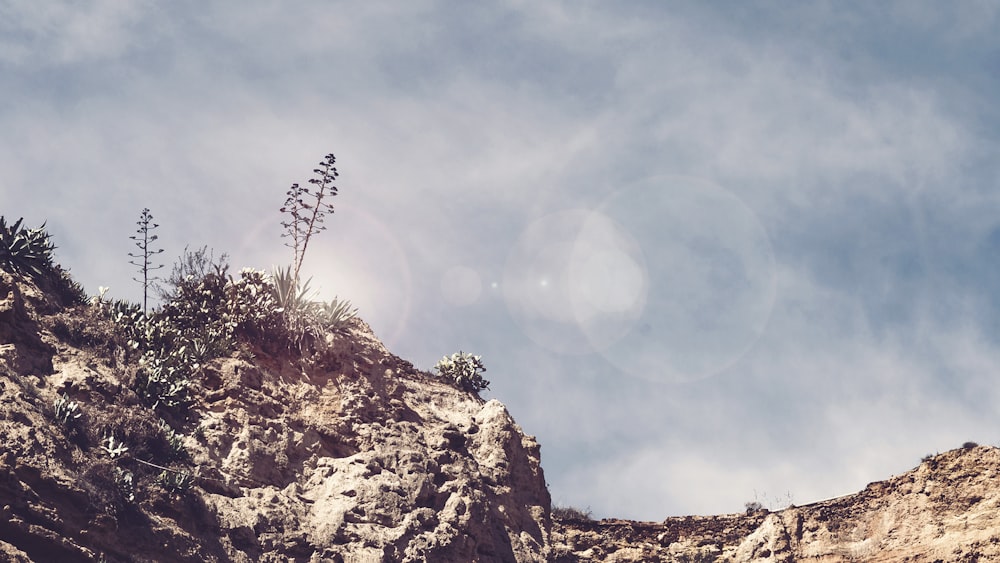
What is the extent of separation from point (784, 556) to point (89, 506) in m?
15.9

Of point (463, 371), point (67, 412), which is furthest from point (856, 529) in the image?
point (67, 412)

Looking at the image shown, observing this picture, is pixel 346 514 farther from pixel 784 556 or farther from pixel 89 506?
pixel 784 556

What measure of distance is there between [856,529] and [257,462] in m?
14.1

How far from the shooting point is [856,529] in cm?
2266

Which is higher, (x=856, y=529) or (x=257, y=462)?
(x=856, y=529)

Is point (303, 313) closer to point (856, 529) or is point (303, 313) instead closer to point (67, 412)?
point (67, 412)

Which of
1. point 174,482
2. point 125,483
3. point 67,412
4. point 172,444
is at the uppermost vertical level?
point 172,444

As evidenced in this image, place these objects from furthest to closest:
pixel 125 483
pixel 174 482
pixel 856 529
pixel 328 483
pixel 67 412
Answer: pixel 856 529 < pixel 328 483 < pixel 174 482 < pixel 67 412 < pixel 125 483

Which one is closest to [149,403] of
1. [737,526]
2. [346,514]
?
[346,514]

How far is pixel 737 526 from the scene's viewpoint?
24.5m

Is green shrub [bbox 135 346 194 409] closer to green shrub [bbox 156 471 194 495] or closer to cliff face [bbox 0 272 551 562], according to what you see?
cliff face [bbox 0 272 551 562]

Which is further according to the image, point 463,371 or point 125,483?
point 463,371

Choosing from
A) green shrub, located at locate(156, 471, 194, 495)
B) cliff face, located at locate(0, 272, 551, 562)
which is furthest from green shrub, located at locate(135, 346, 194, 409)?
green shrub, located at locate(156, 471, 194, 495)

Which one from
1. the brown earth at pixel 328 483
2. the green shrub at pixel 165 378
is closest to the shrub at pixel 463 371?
the brown earth at pixel 328 483
